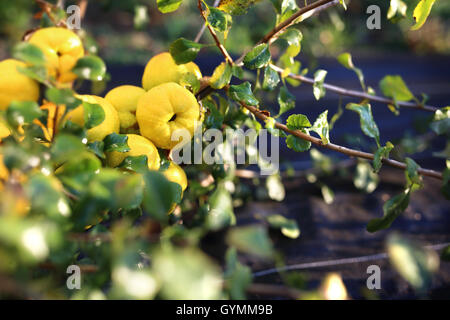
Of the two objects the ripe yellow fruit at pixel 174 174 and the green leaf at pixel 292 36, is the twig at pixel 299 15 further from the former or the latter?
the ripe yellow fruit at pixel 174 174

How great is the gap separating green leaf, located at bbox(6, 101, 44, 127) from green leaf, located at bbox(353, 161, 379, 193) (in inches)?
35.5

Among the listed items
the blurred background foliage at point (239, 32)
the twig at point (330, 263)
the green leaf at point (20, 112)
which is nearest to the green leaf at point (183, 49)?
the green leaf at point (20, 112)

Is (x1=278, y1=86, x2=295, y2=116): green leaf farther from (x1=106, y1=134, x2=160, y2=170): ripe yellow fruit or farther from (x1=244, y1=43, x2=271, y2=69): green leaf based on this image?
(x1=106, y1=134, x2=160, y2=170): ripe yellow fruit

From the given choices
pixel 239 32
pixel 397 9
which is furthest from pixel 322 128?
pixel 239 32

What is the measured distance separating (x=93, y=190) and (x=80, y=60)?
212 millimetres

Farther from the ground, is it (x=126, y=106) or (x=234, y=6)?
(x=234, y=6)

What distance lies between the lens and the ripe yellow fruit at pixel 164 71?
0.62 meters

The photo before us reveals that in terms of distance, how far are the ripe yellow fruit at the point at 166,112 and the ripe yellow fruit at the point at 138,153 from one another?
2 cm

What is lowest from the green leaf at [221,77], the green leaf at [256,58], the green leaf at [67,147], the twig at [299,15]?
the green leaf at [67,147]

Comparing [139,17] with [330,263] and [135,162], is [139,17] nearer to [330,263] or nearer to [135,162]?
[135,162]

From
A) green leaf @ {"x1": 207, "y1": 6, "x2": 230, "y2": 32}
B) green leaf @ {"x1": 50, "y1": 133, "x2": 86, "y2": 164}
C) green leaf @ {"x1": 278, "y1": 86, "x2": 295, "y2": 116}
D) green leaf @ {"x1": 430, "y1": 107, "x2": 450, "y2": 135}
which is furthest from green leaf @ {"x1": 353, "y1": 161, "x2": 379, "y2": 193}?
green leaf @ {"x1": 50, "y1": 133, "x2": 86, "y2": 164}

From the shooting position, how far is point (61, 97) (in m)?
0.39

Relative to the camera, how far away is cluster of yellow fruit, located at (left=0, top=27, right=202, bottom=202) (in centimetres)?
55

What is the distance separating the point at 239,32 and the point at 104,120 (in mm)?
4067
